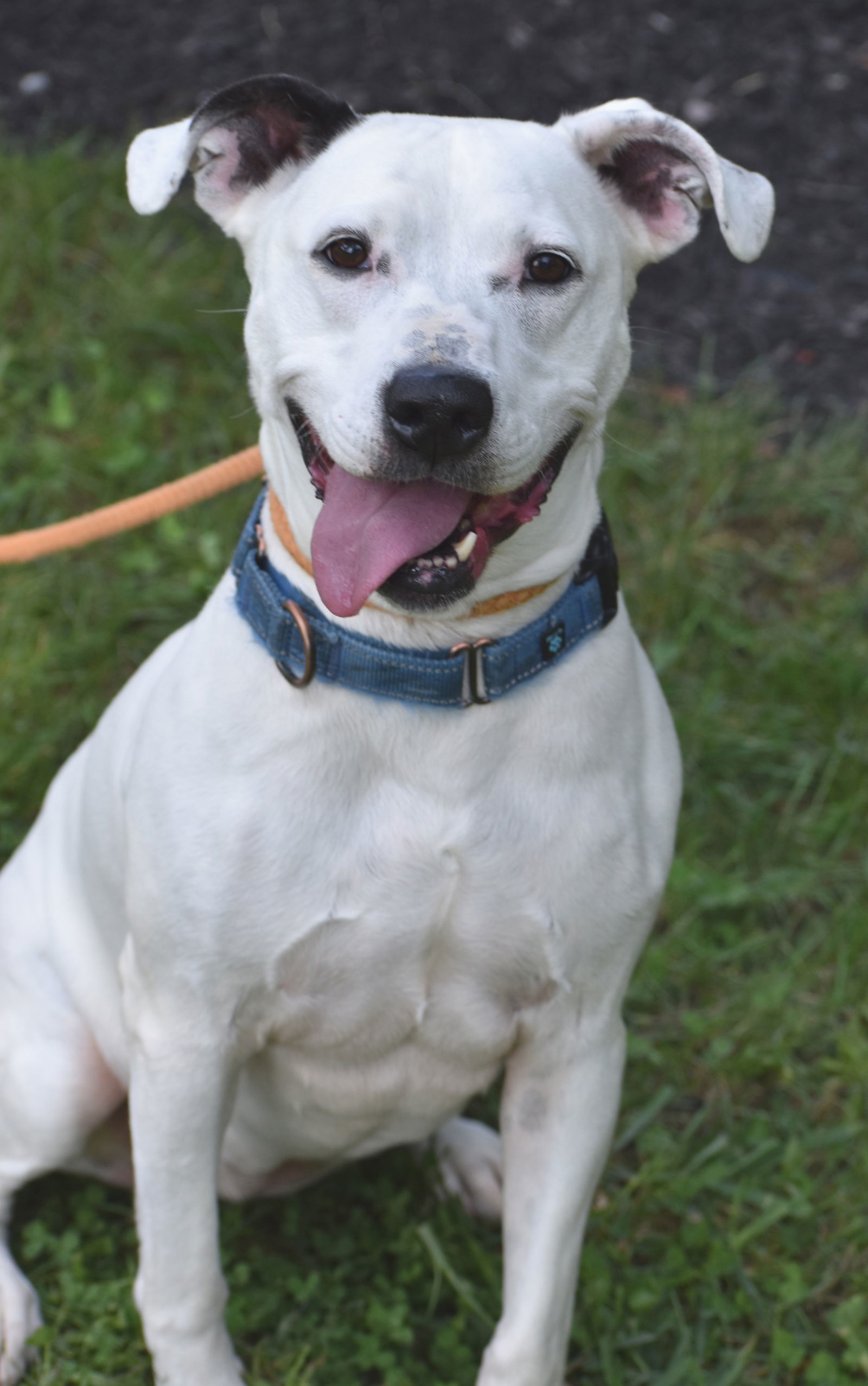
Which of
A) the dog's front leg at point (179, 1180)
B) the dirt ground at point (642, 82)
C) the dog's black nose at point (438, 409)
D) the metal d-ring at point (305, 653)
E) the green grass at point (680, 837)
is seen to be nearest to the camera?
the dog's black nose at point (438, 409)

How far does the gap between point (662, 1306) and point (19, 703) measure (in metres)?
2.16

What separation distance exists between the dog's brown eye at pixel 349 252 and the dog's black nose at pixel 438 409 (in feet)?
0.83

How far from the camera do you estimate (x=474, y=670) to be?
240cm

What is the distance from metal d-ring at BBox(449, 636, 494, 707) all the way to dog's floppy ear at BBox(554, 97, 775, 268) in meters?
0.72

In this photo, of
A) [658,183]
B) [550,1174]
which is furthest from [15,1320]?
[658,183]

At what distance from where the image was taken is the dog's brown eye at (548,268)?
7.45 feet

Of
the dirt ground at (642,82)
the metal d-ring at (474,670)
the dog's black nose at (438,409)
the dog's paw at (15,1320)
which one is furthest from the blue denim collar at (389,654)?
the dirt ground at (642,82)

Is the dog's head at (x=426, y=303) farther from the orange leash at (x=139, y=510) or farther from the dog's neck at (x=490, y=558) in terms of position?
the orange leash at (x=139, y=510)

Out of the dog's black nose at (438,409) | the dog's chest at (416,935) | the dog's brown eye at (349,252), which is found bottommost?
the dog's chest at (416,935)

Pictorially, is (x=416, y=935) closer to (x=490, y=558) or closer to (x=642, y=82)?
(x=490, y=558)

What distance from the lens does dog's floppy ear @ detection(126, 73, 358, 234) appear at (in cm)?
236

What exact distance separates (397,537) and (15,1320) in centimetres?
183

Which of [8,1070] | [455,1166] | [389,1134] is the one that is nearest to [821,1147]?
[455,1166]

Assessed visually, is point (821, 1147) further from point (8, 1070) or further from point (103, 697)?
point (103, 697)
